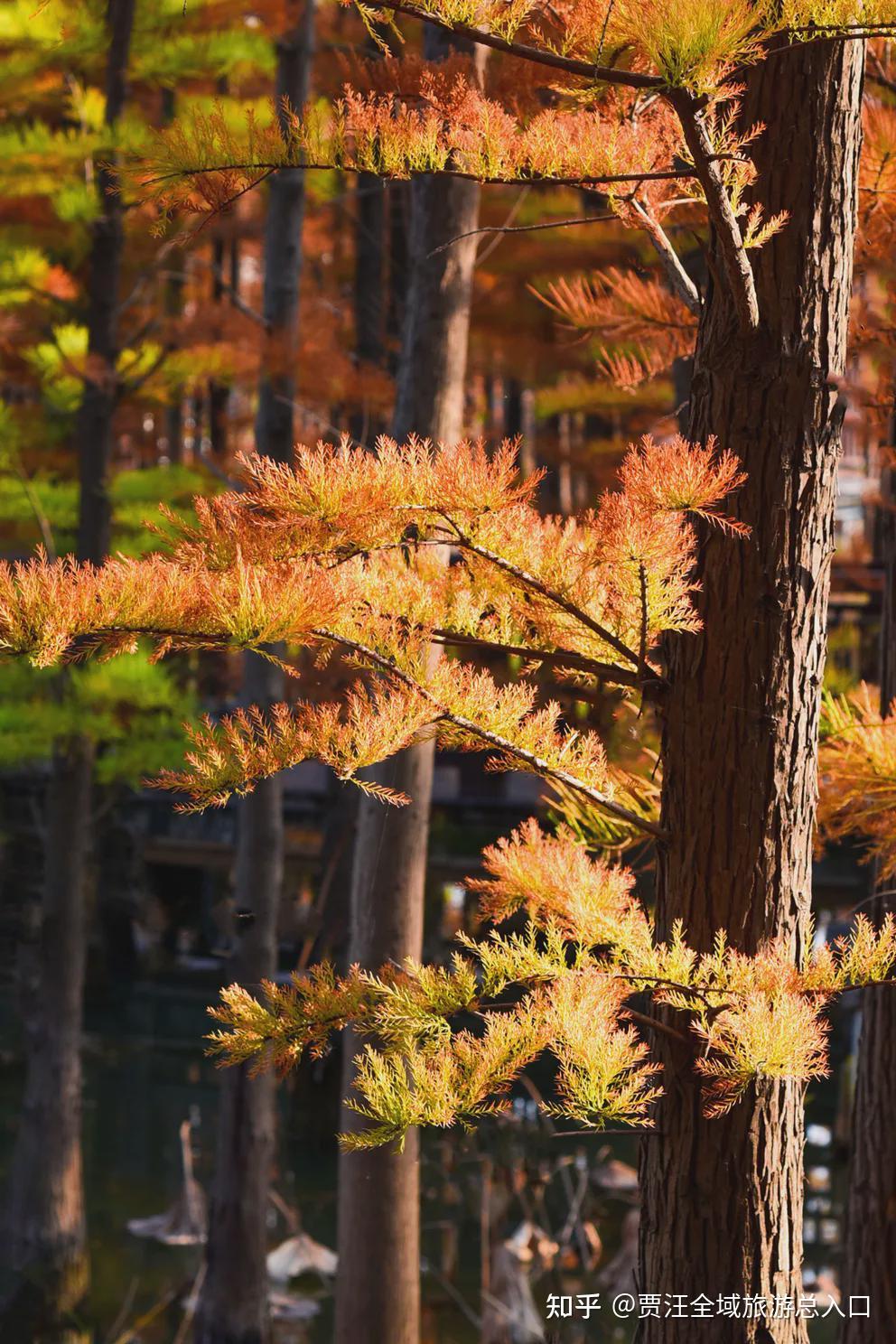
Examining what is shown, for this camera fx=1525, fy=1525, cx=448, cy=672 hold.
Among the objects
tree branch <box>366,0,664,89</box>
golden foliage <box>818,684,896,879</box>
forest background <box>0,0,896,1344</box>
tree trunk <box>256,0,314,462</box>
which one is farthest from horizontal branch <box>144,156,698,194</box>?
tree trunk <box>256,0,314,462</box>

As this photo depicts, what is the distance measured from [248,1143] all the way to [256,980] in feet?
2.81

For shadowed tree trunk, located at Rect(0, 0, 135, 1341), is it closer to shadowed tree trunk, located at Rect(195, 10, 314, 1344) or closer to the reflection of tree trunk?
the reflection of tree trunk

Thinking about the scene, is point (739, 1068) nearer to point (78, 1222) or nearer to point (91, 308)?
point (78, 1222)

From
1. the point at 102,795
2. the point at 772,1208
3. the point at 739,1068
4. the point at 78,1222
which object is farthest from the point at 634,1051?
the point at 102,795

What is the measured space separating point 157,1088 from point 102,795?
5.72m

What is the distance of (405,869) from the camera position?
18.0ft

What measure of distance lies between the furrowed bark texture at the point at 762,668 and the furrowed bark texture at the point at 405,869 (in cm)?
259

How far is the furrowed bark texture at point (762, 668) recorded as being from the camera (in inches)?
109

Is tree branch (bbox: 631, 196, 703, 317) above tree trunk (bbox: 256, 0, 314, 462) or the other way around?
the other way around

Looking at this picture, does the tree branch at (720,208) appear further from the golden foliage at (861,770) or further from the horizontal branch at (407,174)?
the golden foliage at (861,770)

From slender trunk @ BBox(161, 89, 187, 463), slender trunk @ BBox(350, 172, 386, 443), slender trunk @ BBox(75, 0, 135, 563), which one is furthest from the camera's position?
slender trunk @ BBox(161, 89, 187, 463)

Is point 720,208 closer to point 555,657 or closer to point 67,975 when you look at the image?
point 555,657

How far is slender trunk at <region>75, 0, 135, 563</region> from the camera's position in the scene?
975 cm

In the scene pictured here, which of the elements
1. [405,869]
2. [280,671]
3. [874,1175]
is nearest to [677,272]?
[405,869]
